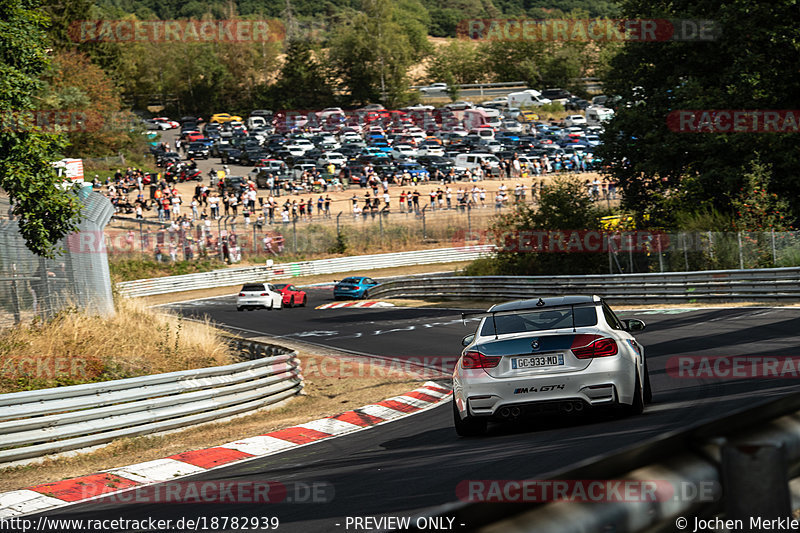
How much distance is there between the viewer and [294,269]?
51500 millimetres

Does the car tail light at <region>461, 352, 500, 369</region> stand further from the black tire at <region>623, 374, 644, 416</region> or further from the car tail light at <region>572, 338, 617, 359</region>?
the black tire at <region>623, 374, 644, 416</region>

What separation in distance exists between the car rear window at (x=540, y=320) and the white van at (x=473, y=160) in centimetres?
6332

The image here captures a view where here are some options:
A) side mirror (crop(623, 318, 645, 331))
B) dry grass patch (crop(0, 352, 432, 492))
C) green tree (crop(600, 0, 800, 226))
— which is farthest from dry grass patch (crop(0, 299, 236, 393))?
green tree (crop(600, 0, 800, 226))

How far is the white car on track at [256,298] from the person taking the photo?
37.2 m

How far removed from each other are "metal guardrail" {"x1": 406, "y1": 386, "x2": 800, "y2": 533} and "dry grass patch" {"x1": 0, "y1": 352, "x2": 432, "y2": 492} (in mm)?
8634

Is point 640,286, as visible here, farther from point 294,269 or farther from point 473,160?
point 473,160

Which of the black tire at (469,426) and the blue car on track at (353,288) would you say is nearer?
the black tire at (469,426)

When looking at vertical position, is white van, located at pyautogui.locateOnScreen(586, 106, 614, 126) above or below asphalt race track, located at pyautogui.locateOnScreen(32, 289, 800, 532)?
above

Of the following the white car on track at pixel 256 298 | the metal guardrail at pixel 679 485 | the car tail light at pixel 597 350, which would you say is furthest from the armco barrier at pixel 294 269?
the metal guardrail at pixel 679 485

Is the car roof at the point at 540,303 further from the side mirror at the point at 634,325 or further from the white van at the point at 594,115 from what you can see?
the white van at the point at 594,115

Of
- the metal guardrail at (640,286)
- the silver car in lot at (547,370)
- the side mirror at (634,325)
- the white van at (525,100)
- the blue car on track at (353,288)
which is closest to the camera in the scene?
the silver car in lot at (547,370)

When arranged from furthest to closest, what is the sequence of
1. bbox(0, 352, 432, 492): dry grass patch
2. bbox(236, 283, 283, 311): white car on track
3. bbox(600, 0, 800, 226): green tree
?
bbox(236, 283, 283, 311): white car on track, bbox(600, 0, 800, 226): green tree, bbox(0, 352, 432, 492): dry grass patch

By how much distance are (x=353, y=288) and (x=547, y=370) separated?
1242 inches

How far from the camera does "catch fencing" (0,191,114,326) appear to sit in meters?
15.7
